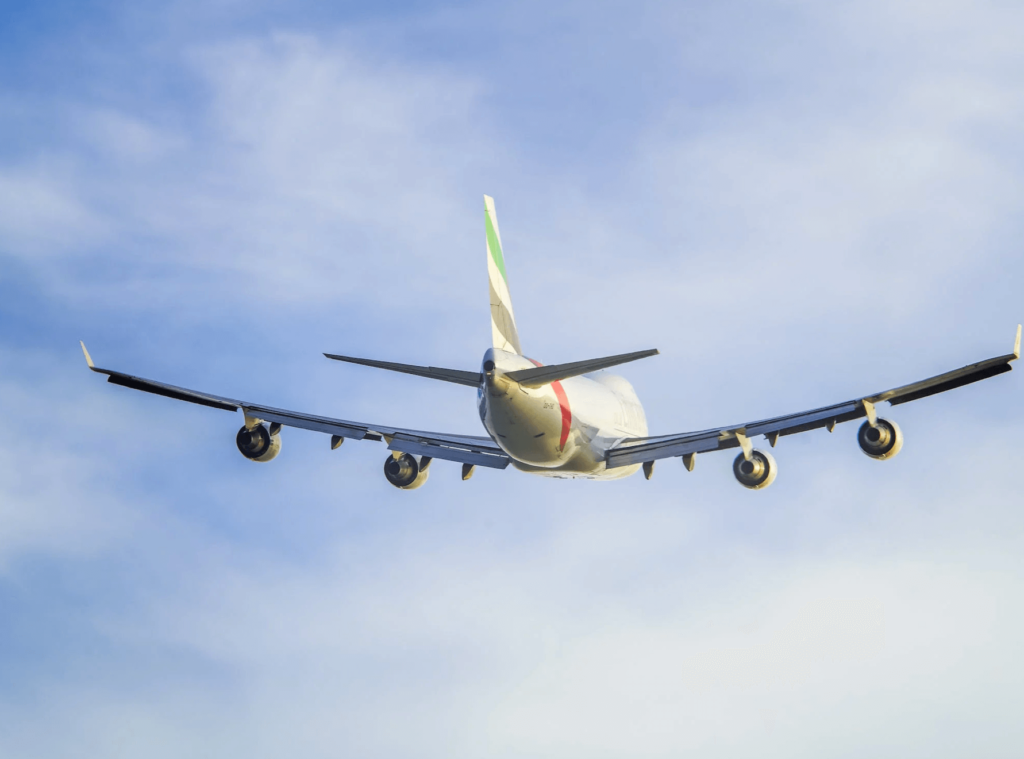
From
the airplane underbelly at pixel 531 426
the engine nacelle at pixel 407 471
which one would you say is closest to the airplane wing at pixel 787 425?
the airplane underbelly at pixel 531 426

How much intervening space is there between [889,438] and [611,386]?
1164 cm

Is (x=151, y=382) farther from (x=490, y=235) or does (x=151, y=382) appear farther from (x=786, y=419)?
(x=786, y=419)

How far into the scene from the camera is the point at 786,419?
37.7 metres

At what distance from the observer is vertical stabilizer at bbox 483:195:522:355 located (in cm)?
3781

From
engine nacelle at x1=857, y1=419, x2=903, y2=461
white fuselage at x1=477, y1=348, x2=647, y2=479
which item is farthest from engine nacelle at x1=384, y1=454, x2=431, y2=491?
engine nacelle at x1=857, y1=419, x2=903, y2=461

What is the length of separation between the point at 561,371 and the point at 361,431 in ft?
31.8

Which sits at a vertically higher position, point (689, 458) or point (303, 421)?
point (303, 421)

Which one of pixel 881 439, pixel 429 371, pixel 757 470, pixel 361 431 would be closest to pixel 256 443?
pixel 361 431

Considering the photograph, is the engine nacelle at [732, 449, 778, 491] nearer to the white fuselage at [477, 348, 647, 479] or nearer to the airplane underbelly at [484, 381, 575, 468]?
the white fuselage at [477, 348, 647, 479]

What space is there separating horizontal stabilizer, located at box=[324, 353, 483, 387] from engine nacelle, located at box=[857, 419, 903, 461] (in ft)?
38.1

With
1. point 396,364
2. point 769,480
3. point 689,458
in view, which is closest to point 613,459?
point 689,458

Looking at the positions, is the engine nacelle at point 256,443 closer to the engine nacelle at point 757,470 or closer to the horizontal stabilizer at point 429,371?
the horizontal stabilizer at point 429,371

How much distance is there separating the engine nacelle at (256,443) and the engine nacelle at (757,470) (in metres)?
15.1

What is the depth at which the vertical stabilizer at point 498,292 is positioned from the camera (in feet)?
124
